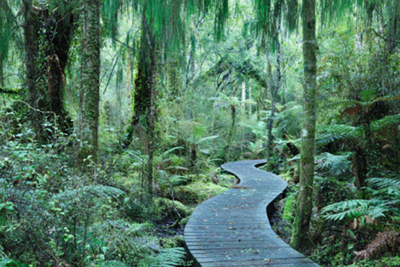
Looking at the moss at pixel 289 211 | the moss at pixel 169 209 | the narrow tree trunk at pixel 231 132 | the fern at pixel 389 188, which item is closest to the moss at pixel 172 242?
the moss at pixel 169 209

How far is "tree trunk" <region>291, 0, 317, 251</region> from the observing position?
437cm

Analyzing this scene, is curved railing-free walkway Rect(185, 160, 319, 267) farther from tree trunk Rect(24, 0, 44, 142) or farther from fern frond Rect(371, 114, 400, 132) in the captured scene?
tree trunk Rect(24, 0, 44, 142)

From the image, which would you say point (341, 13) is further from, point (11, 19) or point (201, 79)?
A: point (201, 79)

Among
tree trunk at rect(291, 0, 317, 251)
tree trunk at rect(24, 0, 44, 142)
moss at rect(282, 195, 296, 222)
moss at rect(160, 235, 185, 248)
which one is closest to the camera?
Result: tree trunk at rect(291, 0, 317, 251)

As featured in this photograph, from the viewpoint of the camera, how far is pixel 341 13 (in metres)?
5.14

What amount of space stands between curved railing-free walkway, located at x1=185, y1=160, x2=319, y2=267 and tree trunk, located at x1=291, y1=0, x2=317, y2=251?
13.2 inches

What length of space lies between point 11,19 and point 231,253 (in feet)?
18.2

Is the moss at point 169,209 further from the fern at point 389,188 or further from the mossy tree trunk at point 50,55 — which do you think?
the fern at point 389,188

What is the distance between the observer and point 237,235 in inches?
190

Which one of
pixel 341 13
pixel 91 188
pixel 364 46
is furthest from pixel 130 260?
pixel 364 46

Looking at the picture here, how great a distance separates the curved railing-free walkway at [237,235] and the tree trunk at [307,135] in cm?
33

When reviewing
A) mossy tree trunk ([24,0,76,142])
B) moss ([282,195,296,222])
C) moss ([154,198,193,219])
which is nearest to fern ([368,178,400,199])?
moss ([282,195,296,222])

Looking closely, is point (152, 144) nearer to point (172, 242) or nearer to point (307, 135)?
point (172, 242)

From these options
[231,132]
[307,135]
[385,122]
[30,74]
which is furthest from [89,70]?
[231,132]
